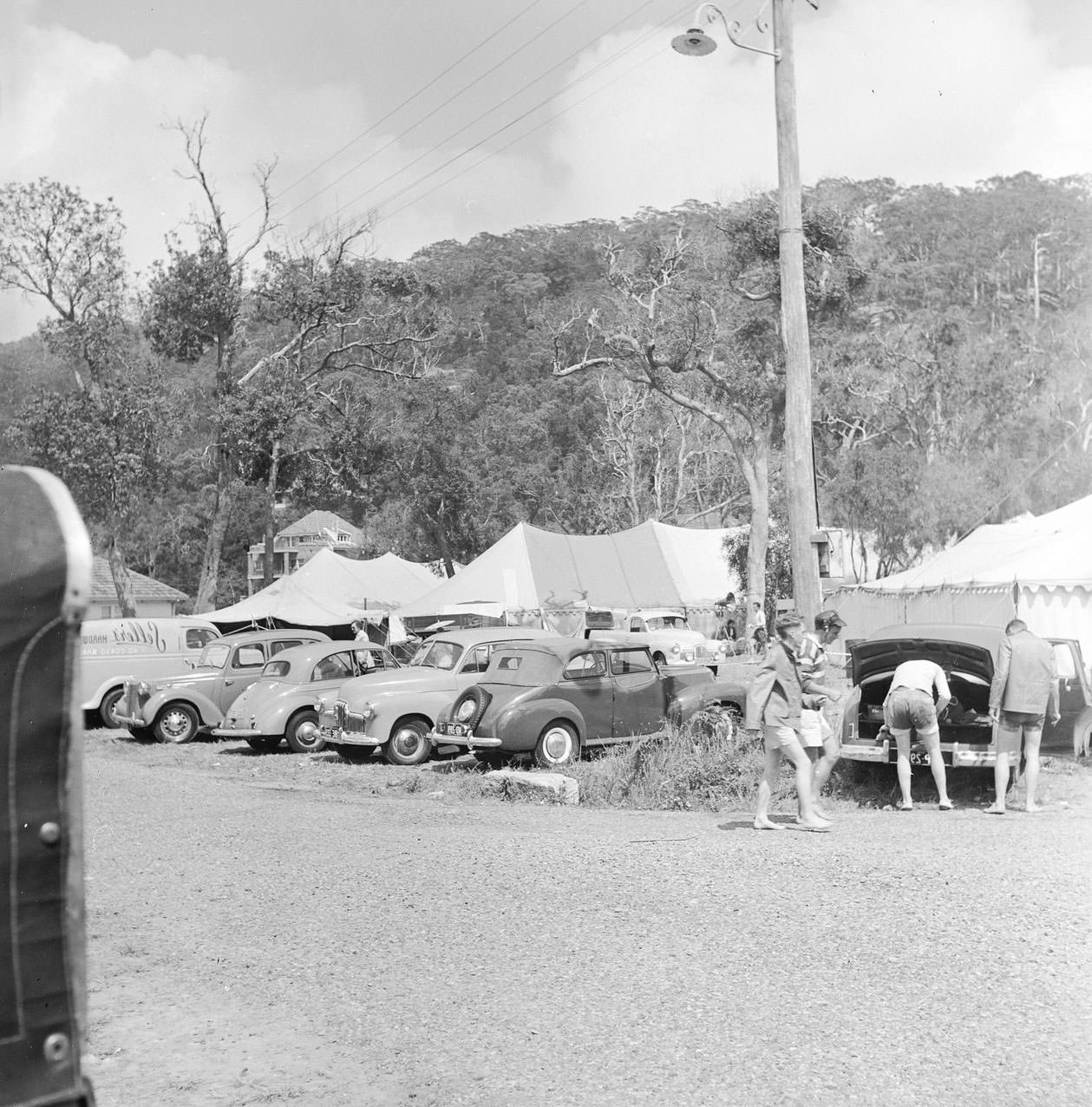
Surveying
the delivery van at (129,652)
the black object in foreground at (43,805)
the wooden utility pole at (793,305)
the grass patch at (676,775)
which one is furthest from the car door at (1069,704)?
the delivery van at (129,652)

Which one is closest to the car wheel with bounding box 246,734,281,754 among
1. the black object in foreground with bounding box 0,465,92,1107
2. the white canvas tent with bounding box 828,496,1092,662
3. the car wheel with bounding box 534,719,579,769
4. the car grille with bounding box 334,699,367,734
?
the car grille with bounding box 334,699,367,734

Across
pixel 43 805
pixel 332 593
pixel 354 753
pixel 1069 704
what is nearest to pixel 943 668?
pixel 1069 704

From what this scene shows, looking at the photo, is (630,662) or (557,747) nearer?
(557,747)

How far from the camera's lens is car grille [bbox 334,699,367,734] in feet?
53.0

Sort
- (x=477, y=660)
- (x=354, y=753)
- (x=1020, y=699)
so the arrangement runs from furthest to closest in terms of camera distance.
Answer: (x=477, y=660), (x=354, y=753), (x=1020, y=699)

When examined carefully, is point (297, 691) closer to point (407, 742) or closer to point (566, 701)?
point (407, 742)

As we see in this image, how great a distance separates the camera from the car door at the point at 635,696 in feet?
50.5

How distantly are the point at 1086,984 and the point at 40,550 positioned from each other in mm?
5068

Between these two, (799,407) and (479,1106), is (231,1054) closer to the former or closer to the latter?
(479,1106)

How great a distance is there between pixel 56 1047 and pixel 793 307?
13.3 meters

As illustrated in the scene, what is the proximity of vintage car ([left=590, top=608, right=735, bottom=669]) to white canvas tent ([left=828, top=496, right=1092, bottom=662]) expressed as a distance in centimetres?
473

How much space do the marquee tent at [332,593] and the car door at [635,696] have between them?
64.4ft

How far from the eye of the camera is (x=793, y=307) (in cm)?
1449

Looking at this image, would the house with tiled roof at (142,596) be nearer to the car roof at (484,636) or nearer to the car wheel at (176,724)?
the car wheel at (176,724)
